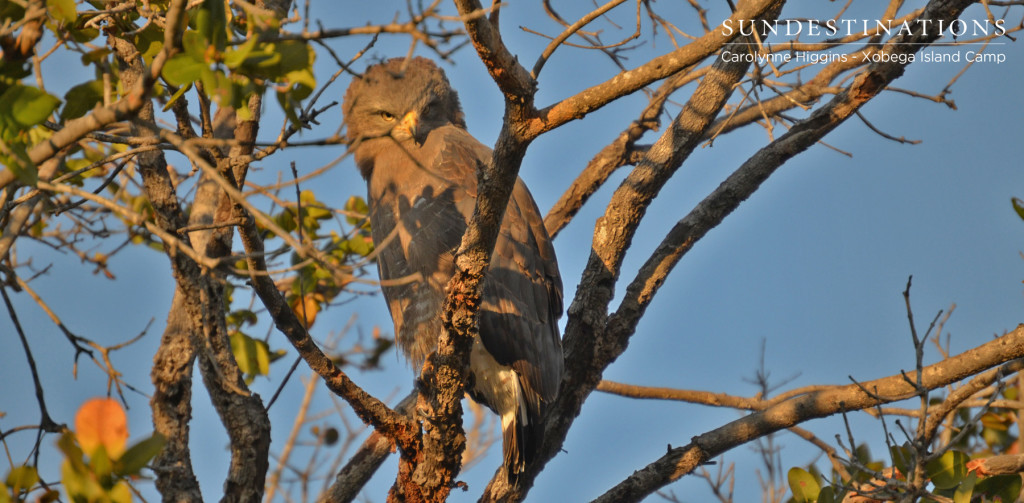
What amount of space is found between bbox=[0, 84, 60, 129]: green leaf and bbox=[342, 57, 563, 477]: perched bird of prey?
1886 mm

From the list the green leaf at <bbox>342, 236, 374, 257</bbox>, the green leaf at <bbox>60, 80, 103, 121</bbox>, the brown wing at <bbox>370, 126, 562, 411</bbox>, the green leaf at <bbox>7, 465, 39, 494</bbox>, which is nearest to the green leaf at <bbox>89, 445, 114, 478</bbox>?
the green leaf at <bbox>7, 465, 39, 494</bbox>

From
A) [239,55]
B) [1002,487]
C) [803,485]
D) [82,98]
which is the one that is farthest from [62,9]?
[1002,487]

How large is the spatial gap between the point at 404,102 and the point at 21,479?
311 cm

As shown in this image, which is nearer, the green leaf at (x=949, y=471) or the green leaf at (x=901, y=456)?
the green leaf at (x=901, y=456)

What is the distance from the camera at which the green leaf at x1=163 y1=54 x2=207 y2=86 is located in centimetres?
162

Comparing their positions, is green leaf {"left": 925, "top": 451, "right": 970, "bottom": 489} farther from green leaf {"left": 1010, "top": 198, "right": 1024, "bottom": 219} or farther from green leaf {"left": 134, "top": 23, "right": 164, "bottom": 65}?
green leaf {"left": 134, "top": 23, "right": 164, "bottom": 65}

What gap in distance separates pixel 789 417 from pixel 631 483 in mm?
697

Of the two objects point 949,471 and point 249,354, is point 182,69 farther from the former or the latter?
point 949,471

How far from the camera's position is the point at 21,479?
1.88 metres

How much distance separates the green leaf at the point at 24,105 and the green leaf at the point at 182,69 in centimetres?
33

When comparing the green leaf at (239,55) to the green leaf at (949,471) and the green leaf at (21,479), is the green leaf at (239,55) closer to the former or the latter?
the green leaf at (21,479)

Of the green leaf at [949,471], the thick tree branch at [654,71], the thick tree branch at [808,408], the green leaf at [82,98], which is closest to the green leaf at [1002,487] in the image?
the green leaf at [949,471]

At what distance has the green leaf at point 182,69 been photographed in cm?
162

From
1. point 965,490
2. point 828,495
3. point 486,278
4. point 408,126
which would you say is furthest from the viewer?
point 408,126
